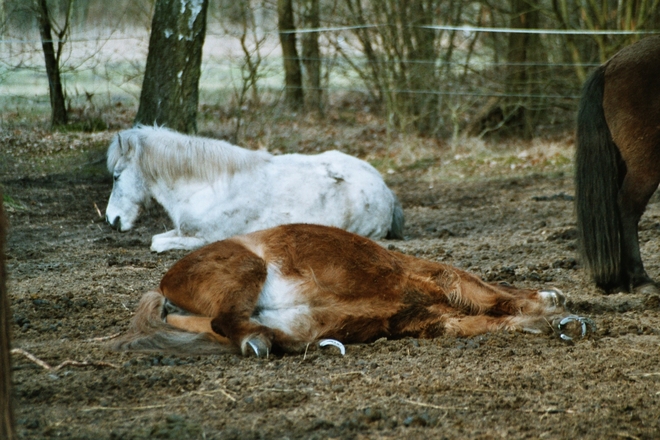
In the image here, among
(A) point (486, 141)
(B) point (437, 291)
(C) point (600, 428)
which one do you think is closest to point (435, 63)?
(A) point (486, 141)

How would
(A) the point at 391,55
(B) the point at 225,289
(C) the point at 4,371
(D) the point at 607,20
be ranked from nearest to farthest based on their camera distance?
(C) the point at 4,371
(B) the point at 225,289
(D) the point at 607,20
(A) the point at 391,55

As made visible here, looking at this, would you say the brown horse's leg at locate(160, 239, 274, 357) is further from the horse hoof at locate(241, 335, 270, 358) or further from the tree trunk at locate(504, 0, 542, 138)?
the tree trunk at locate(504, 0, 542, 138)

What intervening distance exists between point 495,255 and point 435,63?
7125 millimetres

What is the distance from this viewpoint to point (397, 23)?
40.4 ft

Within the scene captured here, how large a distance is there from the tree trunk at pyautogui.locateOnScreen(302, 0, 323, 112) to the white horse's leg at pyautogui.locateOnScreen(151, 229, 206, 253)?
22.7 ft

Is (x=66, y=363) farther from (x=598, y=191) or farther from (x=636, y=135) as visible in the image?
(x=636, y=135)

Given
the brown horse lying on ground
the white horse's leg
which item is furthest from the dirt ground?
the white horse's leg

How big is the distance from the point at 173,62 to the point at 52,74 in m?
3.25

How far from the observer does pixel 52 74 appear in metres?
10.9

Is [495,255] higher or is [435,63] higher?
[435,63]

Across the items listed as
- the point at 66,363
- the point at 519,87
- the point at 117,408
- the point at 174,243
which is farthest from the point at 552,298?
the point at 519,87

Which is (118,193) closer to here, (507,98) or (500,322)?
(500,322)

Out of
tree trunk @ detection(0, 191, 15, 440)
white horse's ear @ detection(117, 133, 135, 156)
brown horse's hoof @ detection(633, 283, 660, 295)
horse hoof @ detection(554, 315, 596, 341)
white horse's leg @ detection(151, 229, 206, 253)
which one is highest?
white horse's ear @ detection(117, 133, 135, 156)

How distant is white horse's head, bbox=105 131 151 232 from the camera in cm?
693
